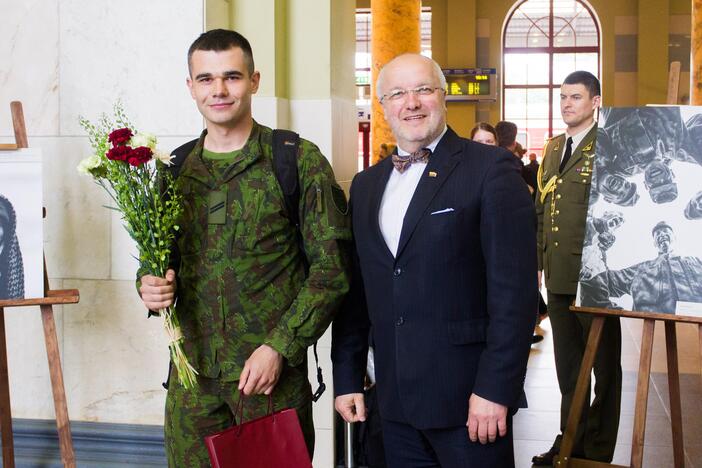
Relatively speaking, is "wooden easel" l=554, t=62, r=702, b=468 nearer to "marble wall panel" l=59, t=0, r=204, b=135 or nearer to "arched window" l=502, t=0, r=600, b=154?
"marble wall panel" l=59, t=0, r=204, b=135

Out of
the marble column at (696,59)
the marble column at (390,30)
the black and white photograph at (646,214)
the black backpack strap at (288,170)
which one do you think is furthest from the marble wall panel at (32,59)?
the marble column at (390,30)

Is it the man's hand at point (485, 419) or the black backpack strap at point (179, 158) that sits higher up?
the black backpack strap at point (179, 158)

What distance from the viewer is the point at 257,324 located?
104 inches

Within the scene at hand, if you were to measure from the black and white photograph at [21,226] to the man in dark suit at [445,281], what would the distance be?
5.10 feet

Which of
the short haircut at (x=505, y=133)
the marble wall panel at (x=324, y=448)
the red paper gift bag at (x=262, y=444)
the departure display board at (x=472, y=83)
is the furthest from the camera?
the departure display board at (x=472, y=83)

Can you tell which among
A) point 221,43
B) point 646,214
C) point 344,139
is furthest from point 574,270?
point 221,43

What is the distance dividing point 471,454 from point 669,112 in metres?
2.12

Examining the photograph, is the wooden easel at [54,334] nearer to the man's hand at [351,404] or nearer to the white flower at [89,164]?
the white flower at [89,164]

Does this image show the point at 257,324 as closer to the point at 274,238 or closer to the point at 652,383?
the point at 274,238

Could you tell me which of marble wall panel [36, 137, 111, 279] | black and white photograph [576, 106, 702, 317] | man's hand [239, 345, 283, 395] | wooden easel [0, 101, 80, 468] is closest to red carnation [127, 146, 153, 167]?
man's hand [239, 345, 283, 395]

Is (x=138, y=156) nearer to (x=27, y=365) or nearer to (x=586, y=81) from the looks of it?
(x=27, y=365)

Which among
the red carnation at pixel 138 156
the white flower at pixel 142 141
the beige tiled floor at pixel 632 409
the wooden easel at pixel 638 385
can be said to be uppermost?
the white flower at pixel 142 141

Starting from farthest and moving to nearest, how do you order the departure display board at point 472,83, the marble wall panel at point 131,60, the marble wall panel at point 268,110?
the departure display board at point 472,83 < the marble wall panel at point 268,110 < the marble wall panel at point 131,60

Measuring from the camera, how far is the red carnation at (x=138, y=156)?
245 centimetres
